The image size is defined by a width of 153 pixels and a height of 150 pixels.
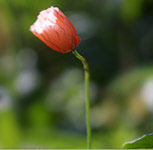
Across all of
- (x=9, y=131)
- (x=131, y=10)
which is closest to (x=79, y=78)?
(x=131, y=10)

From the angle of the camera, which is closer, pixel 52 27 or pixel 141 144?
pixel 141 144

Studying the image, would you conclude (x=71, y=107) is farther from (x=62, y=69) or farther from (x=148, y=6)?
(x=148, y=6)

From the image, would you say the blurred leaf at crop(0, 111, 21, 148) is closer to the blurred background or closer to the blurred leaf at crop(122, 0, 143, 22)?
the blurred background

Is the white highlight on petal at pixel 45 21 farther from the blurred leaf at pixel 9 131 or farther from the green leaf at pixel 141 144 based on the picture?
the blurred leaf at pixel 9 131

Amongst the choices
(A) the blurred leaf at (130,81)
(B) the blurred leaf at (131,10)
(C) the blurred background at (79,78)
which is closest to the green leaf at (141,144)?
(C) the blurred background at (79,78)

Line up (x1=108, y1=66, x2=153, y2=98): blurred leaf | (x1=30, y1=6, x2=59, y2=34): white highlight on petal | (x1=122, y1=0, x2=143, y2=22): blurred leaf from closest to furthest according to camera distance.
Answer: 1. (x1=30, y1=6, x2=59, y2=34): white highlight on petal
2. (x1=108, y1=66, x2=153, y2=98): blurred leaf
3. (x1=122, y1=0, x2=143, y2=22): blurred leaf

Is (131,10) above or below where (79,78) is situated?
above

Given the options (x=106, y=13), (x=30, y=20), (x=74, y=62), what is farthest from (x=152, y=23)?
(x=30, y=20)

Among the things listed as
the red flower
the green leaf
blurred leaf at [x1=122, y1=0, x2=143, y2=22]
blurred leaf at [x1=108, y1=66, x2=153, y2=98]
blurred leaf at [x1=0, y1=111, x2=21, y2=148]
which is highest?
blurred leaf at [x1=122, y1=0, x2=143, y2=22]

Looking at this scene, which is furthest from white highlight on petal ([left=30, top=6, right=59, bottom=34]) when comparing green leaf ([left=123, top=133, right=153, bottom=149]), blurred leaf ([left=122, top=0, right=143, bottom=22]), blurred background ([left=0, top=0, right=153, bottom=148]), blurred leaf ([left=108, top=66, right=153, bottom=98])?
blurred leaf ([left=122, top=0, right=143, bottom=22])

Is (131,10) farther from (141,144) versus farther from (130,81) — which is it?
(141,144)
